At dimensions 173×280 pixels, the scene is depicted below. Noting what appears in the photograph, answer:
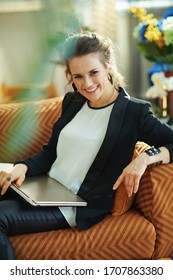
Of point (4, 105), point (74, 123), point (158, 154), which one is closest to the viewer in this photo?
point (158, 154)

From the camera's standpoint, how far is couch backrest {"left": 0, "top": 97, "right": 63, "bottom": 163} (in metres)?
1.49

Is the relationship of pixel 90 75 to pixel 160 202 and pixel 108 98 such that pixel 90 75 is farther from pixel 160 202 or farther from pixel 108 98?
pixel 160 202

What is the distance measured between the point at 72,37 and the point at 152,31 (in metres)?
0.50

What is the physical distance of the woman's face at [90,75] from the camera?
45.9 inches

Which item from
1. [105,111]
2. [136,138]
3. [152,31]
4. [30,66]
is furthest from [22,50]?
[152,31]

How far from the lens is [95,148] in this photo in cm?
123

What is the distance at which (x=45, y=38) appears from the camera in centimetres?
134

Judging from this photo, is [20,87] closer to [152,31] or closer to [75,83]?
[75,83]

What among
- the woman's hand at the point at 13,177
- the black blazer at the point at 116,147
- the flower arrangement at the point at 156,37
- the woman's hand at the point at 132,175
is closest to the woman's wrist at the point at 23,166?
the woman's hand at the point at 13,177

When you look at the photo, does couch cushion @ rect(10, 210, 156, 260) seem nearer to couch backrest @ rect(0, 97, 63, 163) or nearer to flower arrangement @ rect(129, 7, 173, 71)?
couch backrest @ rect(0, 97, 63, 163)

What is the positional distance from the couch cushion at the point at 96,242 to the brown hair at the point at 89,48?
0.37m

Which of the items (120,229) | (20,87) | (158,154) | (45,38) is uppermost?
(45,38)

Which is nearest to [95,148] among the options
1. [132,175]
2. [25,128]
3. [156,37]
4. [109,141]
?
[109,141]

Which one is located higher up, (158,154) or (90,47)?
(90,47)
